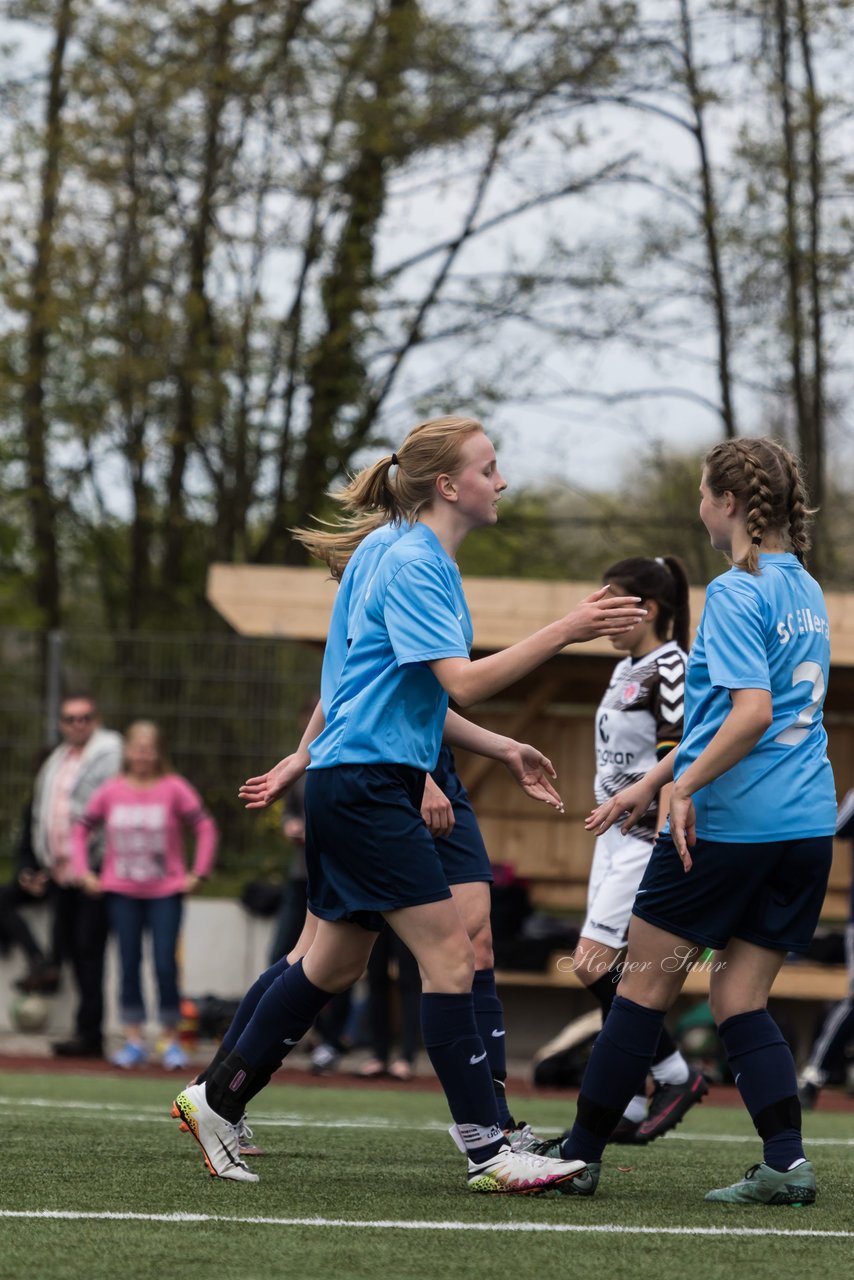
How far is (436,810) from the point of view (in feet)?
17.8

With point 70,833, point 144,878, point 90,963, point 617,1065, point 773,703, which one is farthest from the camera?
point 70,833

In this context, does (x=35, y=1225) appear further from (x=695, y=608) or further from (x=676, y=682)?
(x=695, y=608)

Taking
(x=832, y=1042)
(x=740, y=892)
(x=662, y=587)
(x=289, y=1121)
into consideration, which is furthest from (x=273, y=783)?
(x=832, y=1042)

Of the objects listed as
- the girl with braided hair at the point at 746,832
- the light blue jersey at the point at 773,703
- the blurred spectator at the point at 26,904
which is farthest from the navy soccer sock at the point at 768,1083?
the blurred spectator at the point at 26,904

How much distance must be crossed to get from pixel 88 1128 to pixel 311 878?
7.14 ft

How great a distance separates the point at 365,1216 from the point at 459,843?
1.56 m

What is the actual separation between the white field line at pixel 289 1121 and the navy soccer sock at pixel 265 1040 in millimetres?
1994

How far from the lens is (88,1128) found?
253 inches

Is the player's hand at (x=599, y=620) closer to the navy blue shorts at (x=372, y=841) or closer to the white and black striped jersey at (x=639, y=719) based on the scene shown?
the navy blue shorts at (x=372, y=841)

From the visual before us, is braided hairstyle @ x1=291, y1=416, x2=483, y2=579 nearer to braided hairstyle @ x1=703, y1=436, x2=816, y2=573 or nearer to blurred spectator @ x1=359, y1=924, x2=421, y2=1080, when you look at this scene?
braided hairstyle @ x1=703, y1=436, x2=816, y2=573

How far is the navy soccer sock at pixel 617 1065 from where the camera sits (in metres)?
4.65

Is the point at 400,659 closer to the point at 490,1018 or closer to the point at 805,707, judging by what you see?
the point at 805,707

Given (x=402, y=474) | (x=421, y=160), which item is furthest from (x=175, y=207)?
(x=402, y=474)

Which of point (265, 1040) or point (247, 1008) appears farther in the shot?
point (247, 1008)
